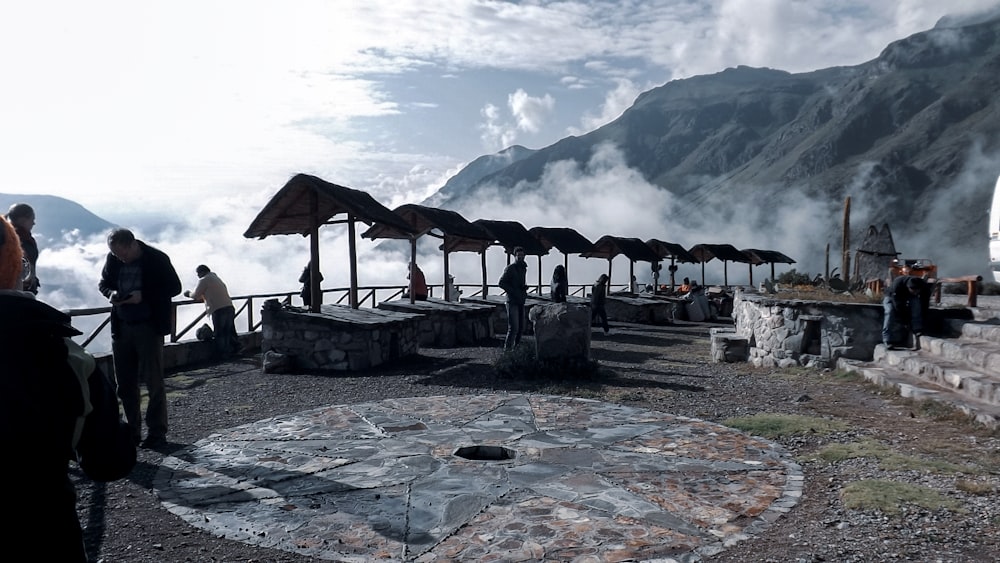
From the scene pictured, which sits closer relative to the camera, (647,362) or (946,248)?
(647,362)

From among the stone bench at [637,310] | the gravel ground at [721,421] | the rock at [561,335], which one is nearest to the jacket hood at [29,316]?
the gravel ground at [721,421]

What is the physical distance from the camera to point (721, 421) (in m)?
7.25

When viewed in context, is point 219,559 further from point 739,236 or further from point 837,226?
point 739,236

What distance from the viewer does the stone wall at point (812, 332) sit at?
10.4m

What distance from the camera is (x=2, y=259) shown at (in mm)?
1823

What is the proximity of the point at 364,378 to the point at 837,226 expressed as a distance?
7412 centimetres

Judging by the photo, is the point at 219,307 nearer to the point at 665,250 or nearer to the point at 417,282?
the point at 417,282

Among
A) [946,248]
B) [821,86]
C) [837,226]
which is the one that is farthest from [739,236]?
[821,86]

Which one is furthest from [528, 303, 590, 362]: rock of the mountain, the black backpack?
the mountain

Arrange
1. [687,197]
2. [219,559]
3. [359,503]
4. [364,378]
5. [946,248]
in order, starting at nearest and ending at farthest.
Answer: [219,559] → [359,503] → [364,378] → [946,248] → [687,197]

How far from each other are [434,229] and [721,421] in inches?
407

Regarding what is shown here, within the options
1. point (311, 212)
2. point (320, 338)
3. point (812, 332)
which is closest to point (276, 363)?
point (320, 338)

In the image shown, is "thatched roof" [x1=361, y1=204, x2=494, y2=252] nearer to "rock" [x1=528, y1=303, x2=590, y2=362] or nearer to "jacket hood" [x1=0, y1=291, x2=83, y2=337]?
"rock" [x1=528, y1=303, x2=590, y2=362]

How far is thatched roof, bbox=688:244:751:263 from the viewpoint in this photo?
3291cm
